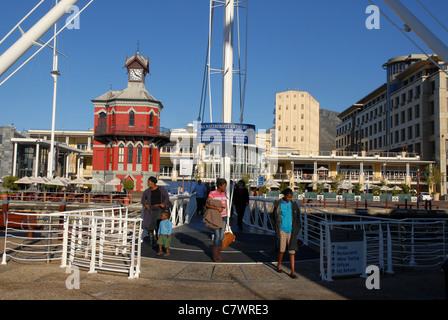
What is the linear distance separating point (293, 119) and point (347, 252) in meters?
91.2

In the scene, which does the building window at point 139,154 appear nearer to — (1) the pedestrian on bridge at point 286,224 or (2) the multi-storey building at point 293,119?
(1) the pedestrian on bridge at point 286,224

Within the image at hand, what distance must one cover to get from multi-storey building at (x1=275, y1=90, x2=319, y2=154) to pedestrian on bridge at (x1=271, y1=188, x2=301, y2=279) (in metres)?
89.0

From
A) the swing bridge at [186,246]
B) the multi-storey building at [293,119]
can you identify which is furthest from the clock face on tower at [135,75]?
the multi-storey building at [293,119]

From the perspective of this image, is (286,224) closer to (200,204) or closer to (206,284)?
(206,284)

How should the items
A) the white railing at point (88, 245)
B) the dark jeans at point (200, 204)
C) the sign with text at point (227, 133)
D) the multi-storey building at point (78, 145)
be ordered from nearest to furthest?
the white railing at point (88, 245) → the sign with text at point (227, 133) → the dark jeans at point (200, 204) → the multi-storey building at point (78, 145)

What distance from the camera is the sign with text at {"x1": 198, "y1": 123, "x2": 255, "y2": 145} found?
36.0 feet

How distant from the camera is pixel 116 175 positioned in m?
47.3

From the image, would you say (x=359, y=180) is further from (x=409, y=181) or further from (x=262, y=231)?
(x=262, y=231)

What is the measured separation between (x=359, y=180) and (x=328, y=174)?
5046 millimetres

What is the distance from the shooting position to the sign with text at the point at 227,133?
11.0m

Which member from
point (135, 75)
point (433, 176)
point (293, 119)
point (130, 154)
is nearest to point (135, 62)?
point (135, 75)

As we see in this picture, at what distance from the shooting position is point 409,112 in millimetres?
61281

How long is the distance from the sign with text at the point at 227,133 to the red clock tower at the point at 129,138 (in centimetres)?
3699
